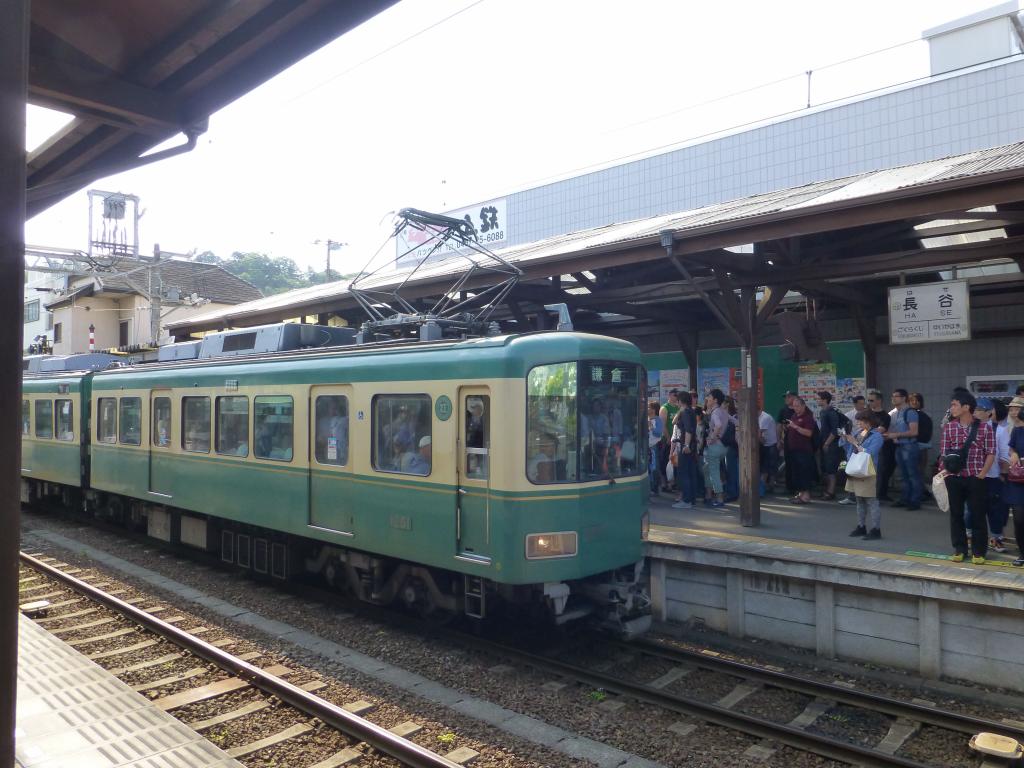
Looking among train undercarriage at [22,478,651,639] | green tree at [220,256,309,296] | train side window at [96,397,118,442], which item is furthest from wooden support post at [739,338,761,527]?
green tree at [220,256,309,296]

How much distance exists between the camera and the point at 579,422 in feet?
21.1

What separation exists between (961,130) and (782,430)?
42.1ft

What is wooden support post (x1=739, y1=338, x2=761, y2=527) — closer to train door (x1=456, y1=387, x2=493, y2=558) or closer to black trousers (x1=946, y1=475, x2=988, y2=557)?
black trousers (x1=946, y1=475, x2=988, y2=557)

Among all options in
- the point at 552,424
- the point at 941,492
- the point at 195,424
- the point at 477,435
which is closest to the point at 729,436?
the point at 941,492

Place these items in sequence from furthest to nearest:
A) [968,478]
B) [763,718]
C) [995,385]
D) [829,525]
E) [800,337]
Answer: [995,385] < [800,337] < [829,525] < [968,478] < [763,718]

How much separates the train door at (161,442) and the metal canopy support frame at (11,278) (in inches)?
329

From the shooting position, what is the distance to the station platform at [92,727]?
438cm

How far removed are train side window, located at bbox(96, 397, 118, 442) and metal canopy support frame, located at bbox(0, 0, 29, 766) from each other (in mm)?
10193

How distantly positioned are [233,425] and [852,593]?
6914mm

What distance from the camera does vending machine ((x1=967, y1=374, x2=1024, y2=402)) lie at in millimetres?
10141

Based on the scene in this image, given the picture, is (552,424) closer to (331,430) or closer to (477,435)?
(477,435)

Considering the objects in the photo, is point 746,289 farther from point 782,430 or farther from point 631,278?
point 782,430

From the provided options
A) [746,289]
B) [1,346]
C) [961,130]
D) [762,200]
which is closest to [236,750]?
[1,346]

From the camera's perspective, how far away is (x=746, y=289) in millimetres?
9203
